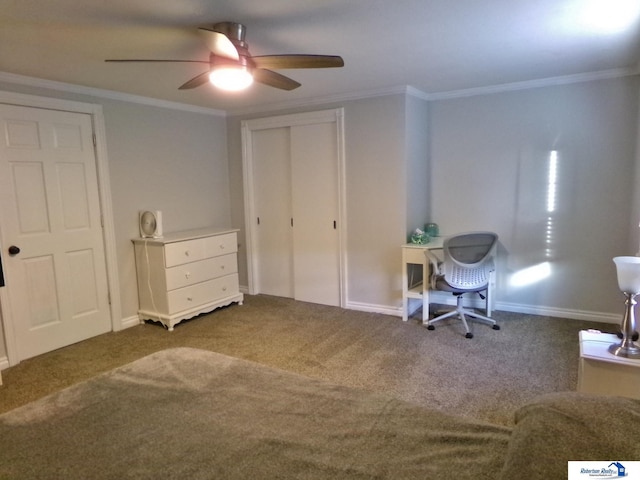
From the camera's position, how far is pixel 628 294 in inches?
82.6

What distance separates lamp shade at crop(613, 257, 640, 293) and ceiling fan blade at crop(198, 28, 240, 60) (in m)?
2.25

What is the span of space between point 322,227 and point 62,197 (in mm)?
2484

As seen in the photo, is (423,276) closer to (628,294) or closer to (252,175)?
(628,294)

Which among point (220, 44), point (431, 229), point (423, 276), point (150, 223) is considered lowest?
point (423, 276)

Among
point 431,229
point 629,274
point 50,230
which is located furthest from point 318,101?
point 629,274

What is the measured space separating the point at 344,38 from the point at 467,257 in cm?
214

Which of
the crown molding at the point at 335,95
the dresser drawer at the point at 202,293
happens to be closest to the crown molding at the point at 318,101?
the crown molding at the point at 335,95

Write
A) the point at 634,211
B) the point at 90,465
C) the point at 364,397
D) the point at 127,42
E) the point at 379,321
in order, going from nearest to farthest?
the point at 90,465, the point at 364,397, the point at 127,42, the point at 634,211, the point at 379,321

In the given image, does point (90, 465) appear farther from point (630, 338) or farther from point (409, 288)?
point (409, 288)

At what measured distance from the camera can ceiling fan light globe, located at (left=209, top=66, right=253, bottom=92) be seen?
2393 mm

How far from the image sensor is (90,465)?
1.26 metres

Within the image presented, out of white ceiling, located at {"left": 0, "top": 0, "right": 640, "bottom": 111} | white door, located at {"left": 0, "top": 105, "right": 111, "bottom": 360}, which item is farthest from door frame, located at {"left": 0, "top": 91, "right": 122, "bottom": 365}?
white ceiling, located at {"left": 0, "top": 0, "right": 640, "bottom": 111}

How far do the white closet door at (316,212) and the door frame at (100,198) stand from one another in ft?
6.19

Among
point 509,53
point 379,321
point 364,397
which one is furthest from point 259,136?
point 364,397
